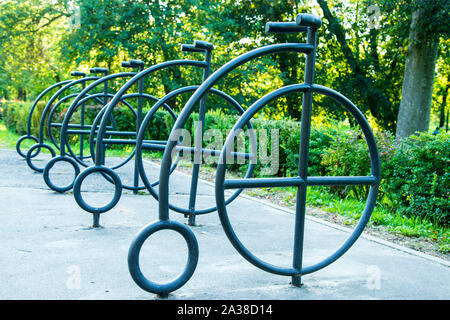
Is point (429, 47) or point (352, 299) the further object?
point (429, 47)

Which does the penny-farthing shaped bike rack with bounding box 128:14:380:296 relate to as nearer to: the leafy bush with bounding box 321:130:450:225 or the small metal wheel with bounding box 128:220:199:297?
the small metal wheel with bounding box 128:220:199:297

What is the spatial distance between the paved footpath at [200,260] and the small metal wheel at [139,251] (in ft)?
0.37

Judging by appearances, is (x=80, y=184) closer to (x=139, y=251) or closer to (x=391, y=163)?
(x=139, y=251)

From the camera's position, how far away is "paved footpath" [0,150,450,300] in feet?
9.22

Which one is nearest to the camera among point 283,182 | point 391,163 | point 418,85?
point 283,182

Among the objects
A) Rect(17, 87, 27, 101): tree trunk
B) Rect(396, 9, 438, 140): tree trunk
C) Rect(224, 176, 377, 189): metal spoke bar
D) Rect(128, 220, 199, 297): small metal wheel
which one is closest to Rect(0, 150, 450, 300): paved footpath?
Rect(128, 220, 199, 297): small metal wheel

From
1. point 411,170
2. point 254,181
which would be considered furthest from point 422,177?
point 254,181

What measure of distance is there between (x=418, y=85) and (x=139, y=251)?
9920 mm

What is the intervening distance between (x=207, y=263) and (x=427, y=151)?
2.85m

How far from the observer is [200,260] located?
135 inches
